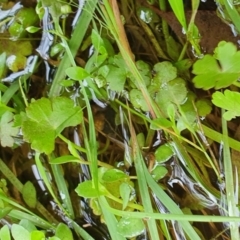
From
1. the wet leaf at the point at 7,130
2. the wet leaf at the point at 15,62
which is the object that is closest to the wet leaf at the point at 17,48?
the wet leaf at the point at 15,62

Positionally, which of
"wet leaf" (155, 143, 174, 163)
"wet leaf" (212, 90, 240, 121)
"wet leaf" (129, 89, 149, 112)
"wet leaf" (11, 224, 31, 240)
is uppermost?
"wet leaf" (212, 90, 240, 121)

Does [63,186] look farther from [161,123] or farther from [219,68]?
[219,68]

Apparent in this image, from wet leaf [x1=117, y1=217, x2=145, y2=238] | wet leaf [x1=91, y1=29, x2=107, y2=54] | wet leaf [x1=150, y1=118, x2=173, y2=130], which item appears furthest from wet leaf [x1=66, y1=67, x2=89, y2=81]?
wet leaf [x1=117, y1=217, x2=145, y2=238]

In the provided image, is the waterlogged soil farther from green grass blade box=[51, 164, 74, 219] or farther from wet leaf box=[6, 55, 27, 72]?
wet leaf box=[6, 55, 27, 72]

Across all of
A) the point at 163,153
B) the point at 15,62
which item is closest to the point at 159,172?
the point at 163,153

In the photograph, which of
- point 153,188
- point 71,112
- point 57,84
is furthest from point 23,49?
point 153,188
